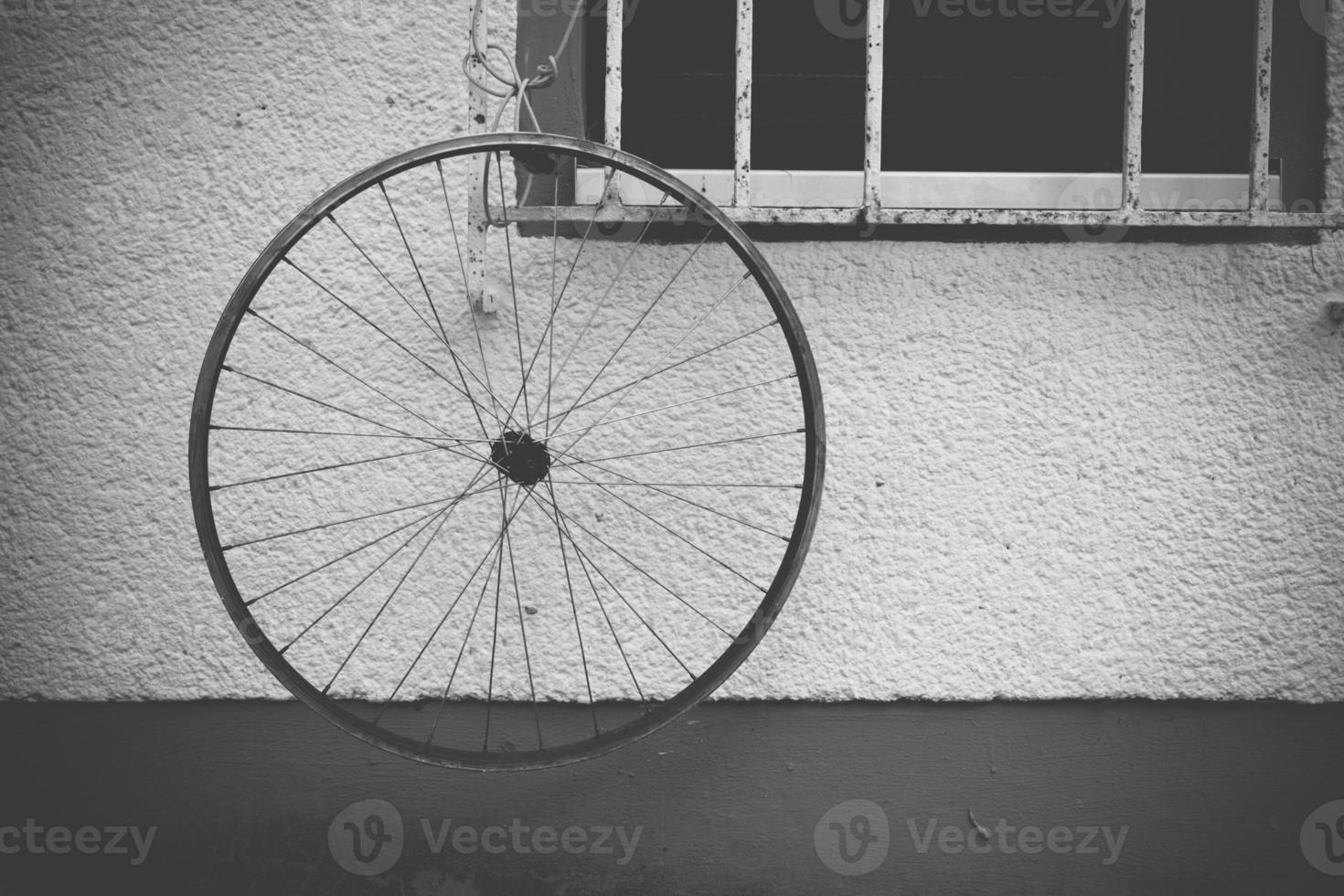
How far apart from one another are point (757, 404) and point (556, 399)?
0.44 metres

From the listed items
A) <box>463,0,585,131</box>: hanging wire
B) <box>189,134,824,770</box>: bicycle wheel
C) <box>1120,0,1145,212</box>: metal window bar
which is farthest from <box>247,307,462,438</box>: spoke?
<box>1120,0,1145,212</box>: metal window bar

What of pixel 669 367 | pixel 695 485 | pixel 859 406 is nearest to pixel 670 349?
pixel 669 367

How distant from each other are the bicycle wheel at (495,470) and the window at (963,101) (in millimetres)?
280

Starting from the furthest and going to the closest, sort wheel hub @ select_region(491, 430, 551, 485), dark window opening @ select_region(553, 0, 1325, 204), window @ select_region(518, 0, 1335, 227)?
dark window opening @ select_region(553, 0, 1325, 204)
window @ select_region(518, 0, 1335, 227)
wheel hub @ select_region(491, 430, 551, 485)

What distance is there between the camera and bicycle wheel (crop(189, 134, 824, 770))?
1.70m

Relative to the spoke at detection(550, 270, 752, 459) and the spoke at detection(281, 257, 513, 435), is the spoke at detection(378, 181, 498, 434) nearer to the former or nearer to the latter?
the spoke at detection(281, 257, 513, 435)

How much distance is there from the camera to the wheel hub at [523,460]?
1.46 meters

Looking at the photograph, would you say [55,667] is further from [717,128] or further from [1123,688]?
[1123,688]

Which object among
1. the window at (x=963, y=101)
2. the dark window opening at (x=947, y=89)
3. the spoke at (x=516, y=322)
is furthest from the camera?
the dark window opening at (x=947, y=89)

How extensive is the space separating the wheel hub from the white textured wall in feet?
2.09

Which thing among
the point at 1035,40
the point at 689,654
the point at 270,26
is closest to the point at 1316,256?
the point at 1035,40

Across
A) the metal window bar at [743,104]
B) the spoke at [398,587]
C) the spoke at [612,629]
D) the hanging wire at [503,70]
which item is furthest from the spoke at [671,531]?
the hanging wire at [503,70]

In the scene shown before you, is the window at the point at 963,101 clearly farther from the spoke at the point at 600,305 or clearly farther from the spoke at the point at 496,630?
the spoke at the point at 496,630

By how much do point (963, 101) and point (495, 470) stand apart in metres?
1.47
